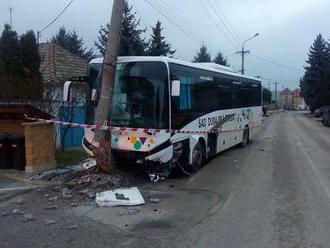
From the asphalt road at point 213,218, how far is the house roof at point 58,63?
1412 centimetres

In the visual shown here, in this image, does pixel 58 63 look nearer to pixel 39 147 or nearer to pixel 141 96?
pixel 39 147

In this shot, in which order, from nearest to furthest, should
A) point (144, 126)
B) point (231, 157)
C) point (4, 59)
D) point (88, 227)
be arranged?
1. point (88, 227)
2. point (144, 126)
3. point (231, 157)
4. point (4, 59)

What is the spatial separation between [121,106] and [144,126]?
2.93 ft

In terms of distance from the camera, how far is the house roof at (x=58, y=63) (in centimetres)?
2689

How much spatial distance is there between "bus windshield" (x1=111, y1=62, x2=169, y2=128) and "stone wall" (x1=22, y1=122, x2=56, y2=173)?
202cm

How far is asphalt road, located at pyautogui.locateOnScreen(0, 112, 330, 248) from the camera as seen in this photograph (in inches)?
309

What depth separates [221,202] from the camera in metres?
10.8

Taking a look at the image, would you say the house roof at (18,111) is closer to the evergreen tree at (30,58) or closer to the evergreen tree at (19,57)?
the evergreen tree at (19,57)

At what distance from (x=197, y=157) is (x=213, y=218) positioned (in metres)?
6.33

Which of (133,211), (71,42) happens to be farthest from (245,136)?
(71,42)

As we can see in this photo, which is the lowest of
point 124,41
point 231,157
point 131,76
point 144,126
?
point 231,157

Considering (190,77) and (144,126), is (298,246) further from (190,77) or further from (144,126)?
(190,77)

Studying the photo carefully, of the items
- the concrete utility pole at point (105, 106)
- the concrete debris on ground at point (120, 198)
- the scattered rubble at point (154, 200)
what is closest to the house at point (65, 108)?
the concrete utility pole at point (105, 106)

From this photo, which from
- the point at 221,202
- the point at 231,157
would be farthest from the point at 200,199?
the point at 231,157
